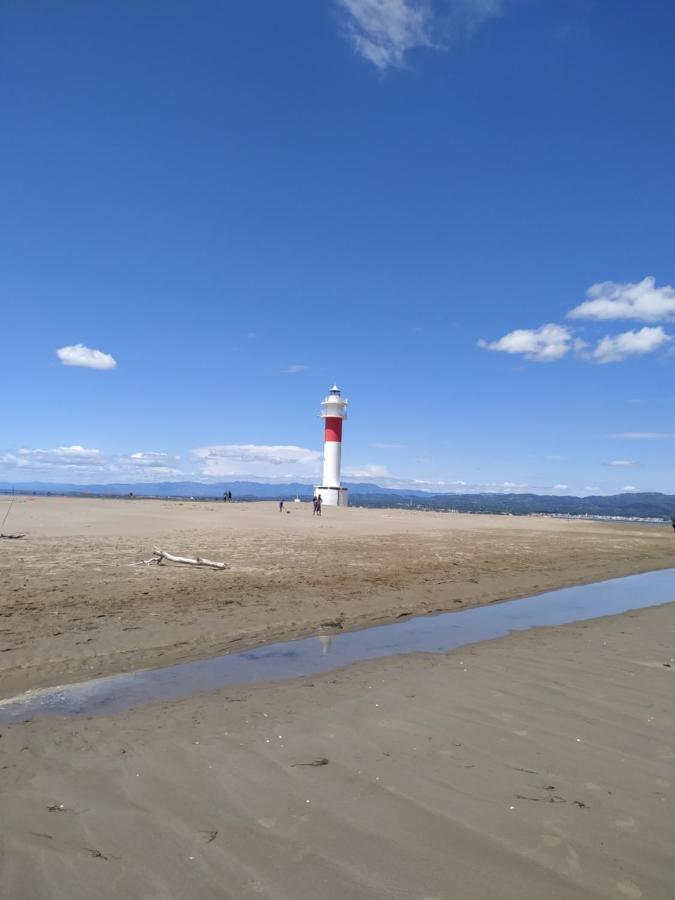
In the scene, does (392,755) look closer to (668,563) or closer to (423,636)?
(423,636)

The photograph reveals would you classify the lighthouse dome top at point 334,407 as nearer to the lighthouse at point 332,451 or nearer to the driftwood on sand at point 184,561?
the lighthouse at point 332,451

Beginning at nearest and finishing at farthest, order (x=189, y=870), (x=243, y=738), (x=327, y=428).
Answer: (x=189, y=870) → (x=243, y=738) → (x=327, y=428)

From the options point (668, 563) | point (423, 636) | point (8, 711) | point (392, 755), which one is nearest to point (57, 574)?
point (8, 711)

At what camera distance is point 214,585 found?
13.8 m

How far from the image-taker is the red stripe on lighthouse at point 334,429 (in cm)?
6269

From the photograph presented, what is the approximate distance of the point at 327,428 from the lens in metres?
63.1

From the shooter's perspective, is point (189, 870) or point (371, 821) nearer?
point (189, 870)

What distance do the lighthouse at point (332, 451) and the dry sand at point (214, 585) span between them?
3388cm

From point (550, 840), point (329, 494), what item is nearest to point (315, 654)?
point (550, 840)

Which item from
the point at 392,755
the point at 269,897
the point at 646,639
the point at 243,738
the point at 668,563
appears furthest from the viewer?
the point at 668,563

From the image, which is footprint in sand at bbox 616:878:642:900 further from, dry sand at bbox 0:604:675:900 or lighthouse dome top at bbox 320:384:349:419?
lighthouse dome top at bbox 320:384:349:419

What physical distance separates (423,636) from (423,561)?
9359mm

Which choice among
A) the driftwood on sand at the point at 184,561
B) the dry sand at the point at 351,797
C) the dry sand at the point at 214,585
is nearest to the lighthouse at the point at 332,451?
the dry sand at the point at 214,585

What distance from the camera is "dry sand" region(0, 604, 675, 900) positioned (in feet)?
11.8
